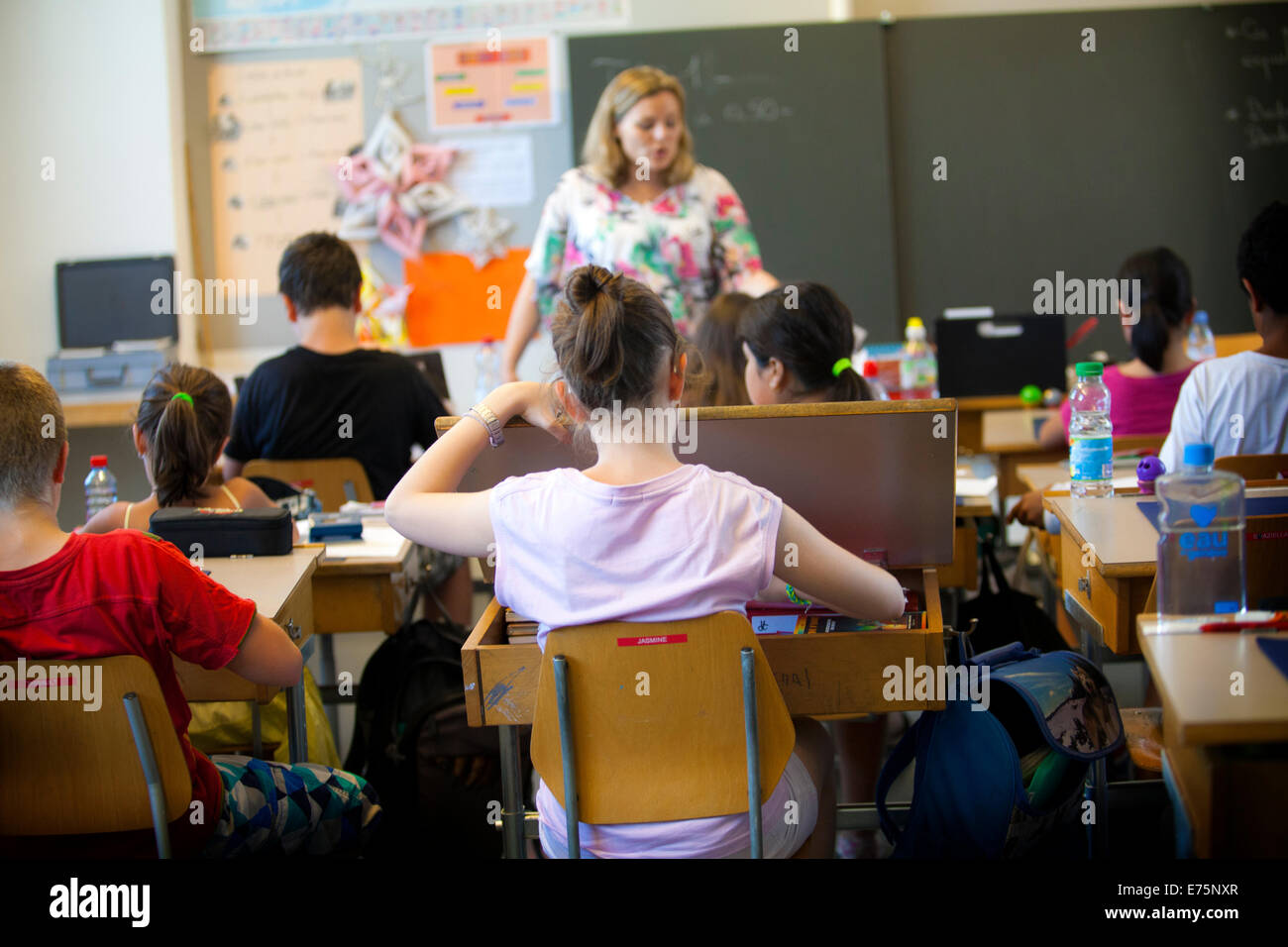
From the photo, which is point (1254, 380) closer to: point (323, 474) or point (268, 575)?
point (268, 575)

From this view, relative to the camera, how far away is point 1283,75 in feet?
16.6

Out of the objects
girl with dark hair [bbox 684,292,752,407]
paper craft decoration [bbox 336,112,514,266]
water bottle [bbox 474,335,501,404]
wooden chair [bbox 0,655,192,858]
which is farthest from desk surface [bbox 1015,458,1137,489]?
paper craft decoration [bbox 336,112,514,266]

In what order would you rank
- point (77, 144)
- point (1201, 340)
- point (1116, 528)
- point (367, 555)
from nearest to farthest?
point (1116, 528), point (367, 555), point (1201, 340), point (77, 144)

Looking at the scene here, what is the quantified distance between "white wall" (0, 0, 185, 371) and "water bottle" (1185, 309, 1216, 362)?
417 cm

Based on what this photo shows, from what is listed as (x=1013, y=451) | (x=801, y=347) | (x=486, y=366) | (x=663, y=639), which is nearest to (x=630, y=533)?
(x=663, y=639)

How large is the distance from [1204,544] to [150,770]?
1341 millimetres

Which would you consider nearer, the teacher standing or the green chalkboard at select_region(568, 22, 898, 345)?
the teacher standing

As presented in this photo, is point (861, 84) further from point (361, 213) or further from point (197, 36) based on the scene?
point (197, 36)

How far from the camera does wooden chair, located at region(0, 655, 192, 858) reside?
4.89 ft

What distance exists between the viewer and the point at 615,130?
3.49 meters

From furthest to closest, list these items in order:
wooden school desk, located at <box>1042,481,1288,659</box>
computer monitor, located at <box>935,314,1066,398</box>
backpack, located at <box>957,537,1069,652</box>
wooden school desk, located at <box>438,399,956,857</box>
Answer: computer monitor, located at <box>935,314,1066,398</box>
backpack, located at <box>957,537,1069,652</box>
wooden school desk, located at <box>1042,481,1288,659</box>
wooden school desk, located at <box>438,399,956,857</box>

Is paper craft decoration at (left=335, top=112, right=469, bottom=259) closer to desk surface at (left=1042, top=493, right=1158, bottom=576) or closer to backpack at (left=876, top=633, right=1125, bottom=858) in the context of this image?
desk surface at (left=1042, top=493, right=1158, bottom=576)

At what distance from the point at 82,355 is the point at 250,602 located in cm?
395
